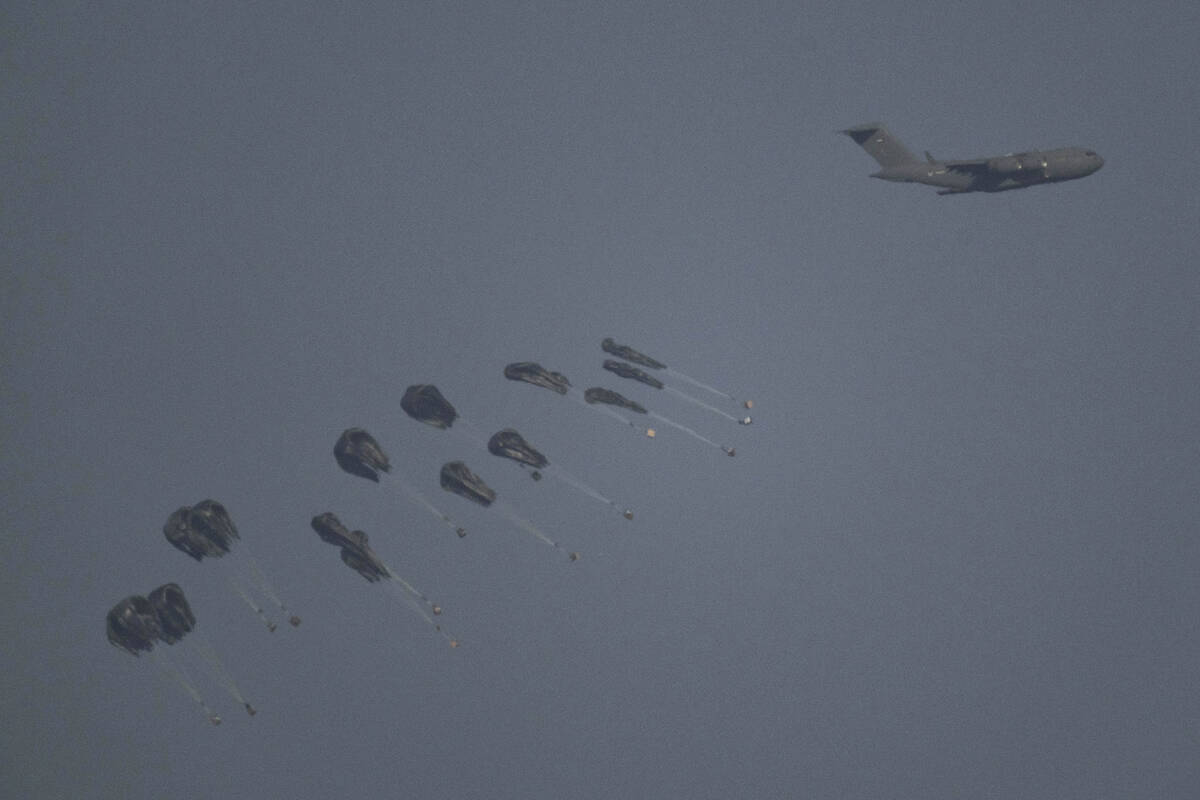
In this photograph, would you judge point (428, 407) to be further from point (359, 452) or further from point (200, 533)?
point (200, 533)

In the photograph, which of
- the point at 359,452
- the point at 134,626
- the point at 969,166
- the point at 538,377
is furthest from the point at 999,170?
the point at 134,626

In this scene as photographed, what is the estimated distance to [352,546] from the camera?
6994cm

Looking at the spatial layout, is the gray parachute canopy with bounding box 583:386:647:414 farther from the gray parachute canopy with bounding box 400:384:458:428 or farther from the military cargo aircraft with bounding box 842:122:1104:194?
the military cargo aircraft with bounding box 842:122:1104:194

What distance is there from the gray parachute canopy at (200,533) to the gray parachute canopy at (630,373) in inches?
1423

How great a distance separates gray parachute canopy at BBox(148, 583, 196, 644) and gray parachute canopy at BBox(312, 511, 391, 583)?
493 inches

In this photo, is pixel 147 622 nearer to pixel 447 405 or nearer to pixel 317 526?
pixel 317 526

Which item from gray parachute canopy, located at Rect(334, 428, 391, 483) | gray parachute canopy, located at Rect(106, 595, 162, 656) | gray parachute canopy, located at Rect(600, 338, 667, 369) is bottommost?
gray parachute canopy, located at Rect(106, 595, 162, 656)

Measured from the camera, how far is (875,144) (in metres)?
79.8

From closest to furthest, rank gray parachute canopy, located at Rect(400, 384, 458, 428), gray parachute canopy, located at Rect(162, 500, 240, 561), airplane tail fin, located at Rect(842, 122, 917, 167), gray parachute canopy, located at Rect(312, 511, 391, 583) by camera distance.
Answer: gray parachute canopy, located at Rect(312, 511, 391, 583) < gray parachute canopy, located at Rect(162, 500, 240, 561) < gray parachute canopy, located at Rect(400, 384, 458, 428) < airplane tail fin, located at Rect(842, 122, 917, 167)

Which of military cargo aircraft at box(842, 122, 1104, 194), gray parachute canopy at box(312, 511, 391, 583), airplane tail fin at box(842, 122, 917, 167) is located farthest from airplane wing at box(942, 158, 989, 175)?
gray parachute canopy at box(312, 511, 391, 583)

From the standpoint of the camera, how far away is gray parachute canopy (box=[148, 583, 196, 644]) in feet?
231

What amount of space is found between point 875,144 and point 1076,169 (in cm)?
1689

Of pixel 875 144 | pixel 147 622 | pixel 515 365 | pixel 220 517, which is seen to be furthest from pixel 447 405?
pixel 875 144

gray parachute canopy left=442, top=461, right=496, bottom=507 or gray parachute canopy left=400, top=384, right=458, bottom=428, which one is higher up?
gray parachute canopy left=400, top=384, right=458, bottom=428
